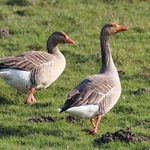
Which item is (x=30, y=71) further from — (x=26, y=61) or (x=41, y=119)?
(x=41, y=119)

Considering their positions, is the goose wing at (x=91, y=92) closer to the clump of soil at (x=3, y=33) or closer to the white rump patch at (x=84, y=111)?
the white rump patch at (x=84, y=111)

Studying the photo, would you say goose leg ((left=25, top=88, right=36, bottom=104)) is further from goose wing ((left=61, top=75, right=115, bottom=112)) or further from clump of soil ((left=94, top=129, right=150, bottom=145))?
clump of soil ((left=94, top=129, right=150, bottom=145))

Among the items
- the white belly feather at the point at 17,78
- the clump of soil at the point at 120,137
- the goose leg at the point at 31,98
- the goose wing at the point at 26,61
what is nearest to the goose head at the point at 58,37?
the goose wing at the point at 26,61

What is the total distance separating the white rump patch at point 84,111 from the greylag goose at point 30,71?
248 cm

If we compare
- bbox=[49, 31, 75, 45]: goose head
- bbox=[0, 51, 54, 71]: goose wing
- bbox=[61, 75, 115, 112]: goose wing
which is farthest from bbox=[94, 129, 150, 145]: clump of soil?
bbox=[49, 31, 75, 45]: goose head

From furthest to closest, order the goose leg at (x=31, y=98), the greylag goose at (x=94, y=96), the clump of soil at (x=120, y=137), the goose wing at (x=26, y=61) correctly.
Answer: the goose wing at (x=26, y=61) < the goose leg at (x=31, y=98) < the greylag goose at (x=94, y=96) < the clump of soil at (x=120, y=137)

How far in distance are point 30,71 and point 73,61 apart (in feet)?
9.41

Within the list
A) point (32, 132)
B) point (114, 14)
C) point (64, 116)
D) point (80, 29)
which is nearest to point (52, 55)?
point (64, 116)

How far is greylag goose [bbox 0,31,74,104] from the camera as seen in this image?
11.5 metres

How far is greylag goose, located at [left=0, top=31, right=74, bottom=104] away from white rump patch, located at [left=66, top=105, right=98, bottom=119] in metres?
2.48

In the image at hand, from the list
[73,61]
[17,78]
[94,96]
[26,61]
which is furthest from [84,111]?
[73,61]

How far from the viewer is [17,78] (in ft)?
37.6

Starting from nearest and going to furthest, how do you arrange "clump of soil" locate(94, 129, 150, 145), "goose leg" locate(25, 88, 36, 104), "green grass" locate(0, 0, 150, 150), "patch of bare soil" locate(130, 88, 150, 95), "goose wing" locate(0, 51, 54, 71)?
"clump of soil" locate(94, 129, 150, 145) → "green grass" locate(0, 0, 150, 150) → "goose leg" locate(25, 88, 36, 104) → "goose wing" locate(0, 51, 54, 71) → "patch of bare soil" locate(130, 88, 150, 95)

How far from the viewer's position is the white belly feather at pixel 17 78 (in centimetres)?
1143
